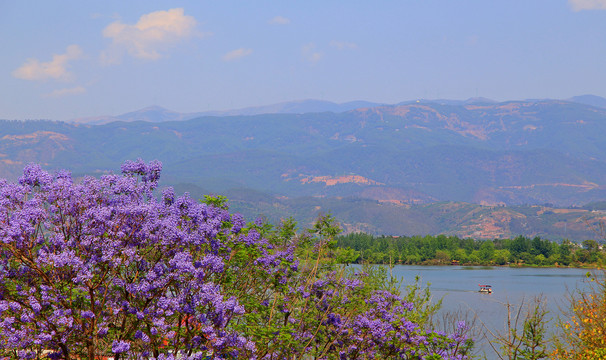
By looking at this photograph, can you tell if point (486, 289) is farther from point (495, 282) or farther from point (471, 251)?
point (471, 251)

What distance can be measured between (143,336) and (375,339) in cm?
600

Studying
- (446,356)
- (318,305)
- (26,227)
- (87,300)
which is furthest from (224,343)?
(446,356)

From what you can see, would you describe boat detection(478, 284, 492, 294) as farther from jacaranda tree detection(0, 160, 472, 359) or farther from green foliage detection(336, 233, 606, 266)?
jacaranda tree detection(0, 160, 472, 359)

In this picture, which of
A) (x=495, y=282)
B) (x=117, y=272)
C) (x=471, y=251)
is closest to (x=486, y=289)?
(x=495, y=282)

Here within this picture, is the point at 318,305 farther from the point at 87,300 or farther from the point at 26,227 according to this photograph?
the point at 26,227

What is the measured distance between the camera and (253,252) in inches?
451

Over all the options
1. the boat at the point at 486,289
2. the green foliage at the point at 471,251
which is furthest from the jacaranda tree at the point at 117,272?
the green foliage at the point at 471,251

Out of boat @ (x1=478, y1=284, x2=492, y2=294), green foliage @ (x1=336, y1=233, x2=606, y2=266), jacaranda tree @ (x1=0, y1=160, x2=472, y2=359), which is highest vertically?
jacaranda tree @ (x1=0, y1=160, x2=472, y2=359)

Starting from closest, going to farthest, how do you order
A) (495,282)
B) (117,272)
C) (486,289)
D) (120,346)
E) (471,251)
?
(120,346), (117,272), (486,289), (495,282), (471,251)

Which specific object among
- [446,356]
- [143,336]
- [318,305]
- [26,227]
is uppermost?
[26,227]

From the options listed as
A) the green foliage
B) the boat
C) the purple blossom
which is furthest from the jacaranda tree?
the green foliage

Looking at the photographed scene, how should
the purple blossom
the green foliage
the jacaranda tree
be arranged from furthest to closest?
1. the green foliage
2. the jacaranda tree
3. the purple blossom

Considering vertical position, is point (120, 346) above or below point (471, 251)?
above

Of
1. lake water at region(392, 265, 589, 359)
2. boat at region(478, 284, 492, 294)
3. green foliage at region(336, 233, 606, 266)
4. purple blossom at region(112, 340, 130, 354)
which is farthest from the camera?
green foliage at region(336, 233, 606, 266)
